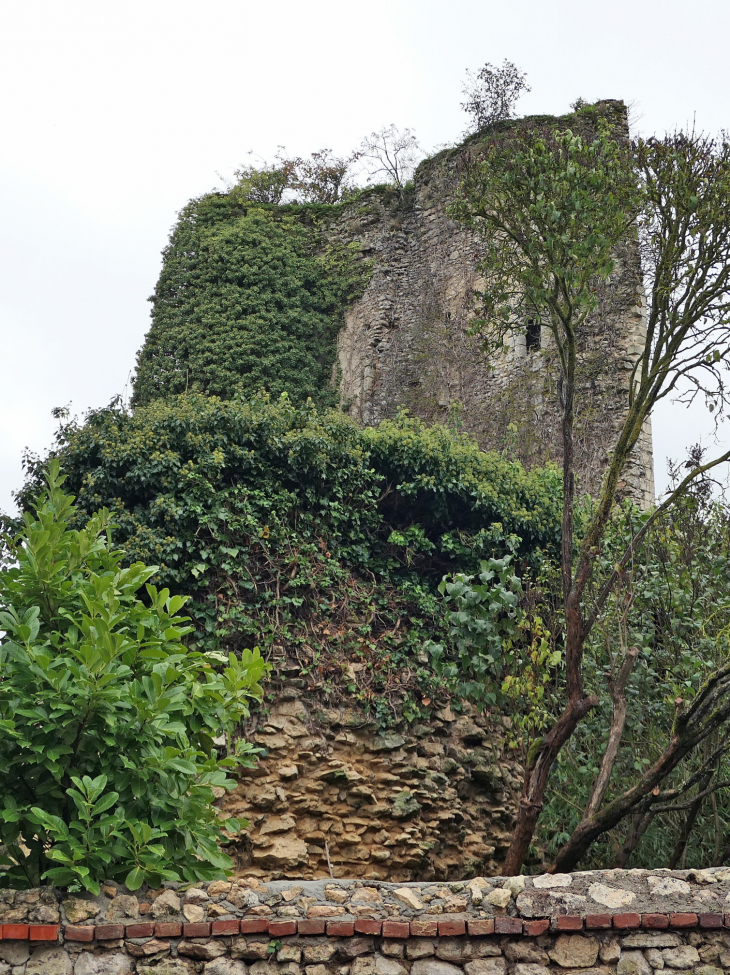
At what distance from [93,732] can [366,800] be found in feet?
12.4

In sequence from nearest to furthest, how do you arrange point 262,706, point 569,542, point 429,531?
point 569,542, point 262,706, point 429,531

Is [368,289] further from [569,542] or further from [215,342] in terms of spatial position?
[569,542]

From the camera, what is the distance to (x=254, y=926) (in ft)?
13.8

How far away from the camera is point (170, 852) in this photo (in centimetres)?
452

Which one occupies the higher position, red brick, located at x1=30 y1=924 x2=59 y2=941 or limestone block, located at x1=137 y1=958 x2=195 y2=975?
red brick, located at x1=30 y1=924 x2=59 y2=941

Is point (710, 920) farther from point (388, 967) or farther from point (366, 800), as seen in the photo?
point (366, 800)

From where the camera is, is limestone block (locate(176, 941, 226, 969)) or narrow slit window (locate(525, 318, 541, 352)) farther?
narrow slit window (locate(525, 318, 541, 352))

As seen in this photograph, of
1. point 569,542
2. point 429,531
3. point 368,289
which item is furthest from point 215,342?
point 569,542

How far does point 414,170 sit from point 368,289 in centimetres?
231

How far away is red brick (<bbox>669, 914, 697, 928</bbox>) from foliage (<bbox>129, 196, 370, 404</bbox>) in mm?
10102

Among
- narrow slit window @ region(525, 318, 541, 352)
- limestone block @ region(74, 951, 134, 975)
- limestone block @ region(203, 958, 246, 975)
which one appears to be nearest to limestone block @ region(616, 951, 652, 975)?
limestone block @ region(203, 958, 246, 975)

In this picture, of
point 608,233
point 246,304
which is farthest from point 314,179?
point 608,233

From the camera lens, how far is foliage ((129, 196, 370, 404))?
13727 mm

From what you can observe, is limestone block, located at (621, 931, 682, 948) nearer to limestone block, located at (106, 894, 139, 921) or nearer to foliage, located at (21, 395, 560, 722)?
limestone block, located at (106, 894, 139, 921)
